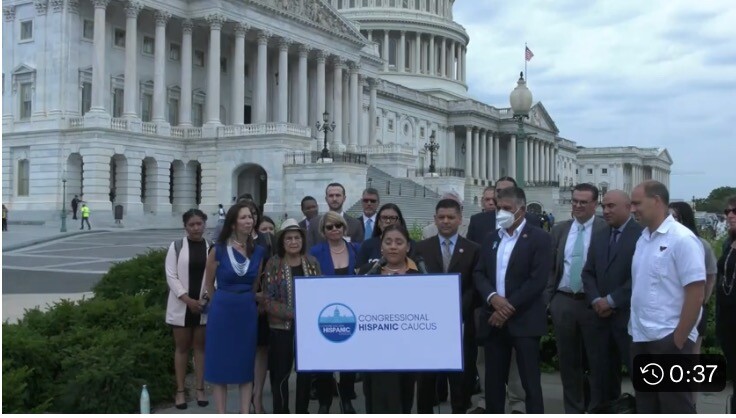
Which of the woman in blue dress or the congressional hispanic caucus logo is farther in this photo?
the woman in blue dress

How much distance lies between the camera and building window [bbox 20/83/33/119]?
5016 cm

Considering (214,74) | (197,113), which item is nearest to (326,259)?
(214,74)

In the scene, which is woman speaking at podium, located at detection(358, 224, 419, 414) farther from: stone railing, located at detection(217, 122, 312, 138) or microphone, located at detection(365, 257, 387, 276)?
stone railing, located at detection(217, 122, 312, 138)

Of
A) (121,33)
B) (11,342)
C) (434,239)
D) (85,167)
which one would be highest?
(121,33)

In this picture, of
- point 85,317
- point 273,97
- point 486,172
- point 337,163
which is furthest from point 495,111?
point 85,317

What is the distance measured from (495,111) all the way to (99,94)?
226ft

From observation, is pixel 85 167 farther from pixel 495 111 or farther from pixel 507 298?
pixel 495 111

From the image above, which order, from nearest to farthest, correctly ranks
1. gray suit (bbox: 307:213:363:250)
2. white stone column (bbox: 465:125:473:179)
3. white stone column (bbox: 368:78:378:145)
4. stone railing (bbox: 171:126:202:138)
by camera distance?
gray suit (bbox: 307:213:363:250) < stone railing (bbox: 171:126:202:138) < white stone column (bbox: 368:78:378:145) < white stone column (bbox: 465:125:473:179)

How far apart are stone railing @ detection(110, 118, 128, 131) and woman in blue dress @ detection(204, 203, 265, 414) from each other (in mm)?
42509

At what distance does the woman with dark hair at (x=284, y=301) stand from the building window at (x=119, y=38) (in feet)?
155

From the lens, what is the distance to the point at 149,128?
51.4 metres

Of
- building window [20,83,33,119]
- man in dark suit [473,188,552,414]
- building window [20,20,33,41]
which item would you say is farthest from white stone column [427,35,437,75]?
man in dark suit [473,188,552,414]

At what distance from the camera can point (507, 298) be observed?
808 centimetres

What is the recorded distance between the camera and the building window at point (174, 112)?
185 ft
